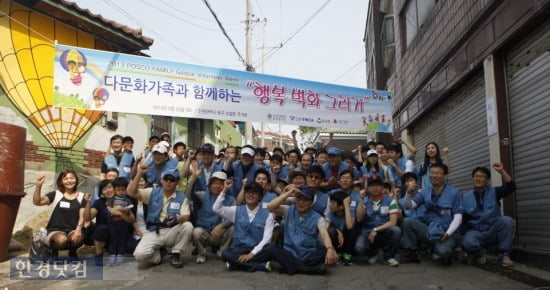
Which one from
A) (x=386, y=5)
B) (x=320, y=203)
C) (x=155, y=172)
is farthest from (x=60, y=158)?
(x=386, y=5)

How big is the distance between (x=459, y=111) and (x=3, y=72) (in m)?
7.98

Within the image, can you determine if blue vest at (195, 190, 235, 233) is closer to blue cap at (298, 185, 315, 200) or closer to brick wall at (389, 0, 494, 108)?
blue cap at (298, 185, 315, 200)

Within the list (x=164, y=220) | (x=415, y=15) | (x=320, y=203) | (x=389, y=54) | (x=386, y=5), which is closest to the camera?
(x=164, y=220)

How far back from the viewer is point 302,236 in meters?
4.67

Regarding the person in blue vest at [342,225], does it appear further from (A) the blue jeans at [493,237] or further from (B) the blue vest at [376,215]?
(A) the blue jeans at [493,237]

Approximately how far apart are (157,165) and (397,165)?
148 inches

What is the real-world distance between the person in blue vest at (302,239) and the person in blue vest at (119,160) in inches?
111

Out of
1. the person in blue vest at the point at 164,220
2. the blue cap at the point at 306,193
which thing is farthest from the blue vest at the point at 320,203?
the person in blue vest at the point at 164,220

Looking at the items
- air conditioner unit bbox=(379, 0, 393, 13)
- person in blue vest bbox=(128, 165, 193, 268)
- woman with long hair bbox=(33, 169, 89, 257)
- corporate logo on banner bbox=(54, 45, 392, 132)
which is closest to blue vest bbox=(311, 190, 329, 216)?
person in blue vest bbox=(128, 165, 193, 268)

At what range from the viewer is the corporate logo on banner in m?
6.39

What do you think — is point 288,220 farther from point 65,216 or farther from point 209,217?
point 65,216

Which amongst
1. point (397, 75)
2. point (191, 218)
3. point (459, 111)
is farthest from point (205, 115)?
point (397, 75)

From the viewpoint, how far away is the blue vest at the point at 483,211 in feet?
16.2

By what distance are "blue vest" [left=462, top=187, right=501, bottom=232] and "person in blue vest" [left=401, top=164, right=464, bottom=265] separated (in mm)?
133
